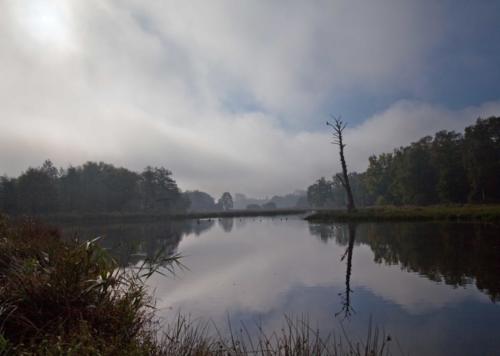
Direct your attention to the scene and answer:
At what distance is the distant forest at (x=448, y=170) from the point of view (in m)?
51.6

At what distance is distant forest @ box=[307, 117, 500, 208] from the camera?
51594 millimetres

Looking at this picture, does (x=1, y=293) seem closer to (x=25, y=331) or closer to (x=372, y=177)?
(x=25, y=331)

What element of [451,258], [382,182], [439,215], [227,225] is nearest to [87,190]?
[227,225]

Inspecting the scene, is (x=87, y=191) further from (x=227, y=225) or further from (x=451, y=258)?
(x=451, y=258)

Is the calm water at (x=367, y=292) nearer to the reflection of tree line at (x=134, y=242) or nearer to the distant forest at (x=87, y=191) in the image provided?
the reflection of tree line at (x=134, y=242)

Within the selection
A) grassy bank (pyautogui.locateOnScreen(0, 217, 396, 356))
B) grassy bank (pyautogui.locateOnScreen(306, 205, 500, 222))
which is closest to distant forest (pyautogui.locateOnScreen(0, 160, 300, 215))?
grassy bank (pyautogui.locateOnScreen(306, 205, 500, 222))

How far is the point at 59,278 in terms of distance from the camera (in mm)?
4832

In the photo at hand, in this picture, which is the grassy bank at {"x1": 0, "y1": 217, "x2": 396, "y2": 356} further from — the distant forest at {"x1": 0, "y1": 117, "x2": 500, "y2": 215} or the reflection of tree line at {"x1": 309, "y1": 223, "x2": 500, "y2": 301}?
the distant forest at {"x1": 0, "y1": 117, "x2": 500, "y2": 215}

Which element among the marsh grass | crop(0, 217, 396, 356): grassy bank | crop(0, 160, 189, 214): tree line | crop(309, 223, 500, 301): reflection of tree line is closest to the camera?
crop(0, 217, 396, 356): grassy bank

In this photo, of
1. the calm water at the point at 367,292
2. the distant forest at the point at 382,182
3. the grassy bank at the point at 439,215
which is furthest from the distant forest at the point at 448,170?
the calm water at the point at 367,292

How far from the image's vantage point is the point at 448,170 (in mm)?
56812

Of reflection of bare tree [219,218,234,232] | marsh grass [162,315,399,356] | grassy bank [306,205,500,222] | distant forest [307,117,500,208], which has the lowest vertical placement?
marsh grass [162,315,399,356]

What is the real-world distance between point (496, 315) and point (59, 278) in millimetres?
7647

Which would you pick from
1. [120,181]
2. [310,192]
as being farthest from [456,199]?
[310,192]
